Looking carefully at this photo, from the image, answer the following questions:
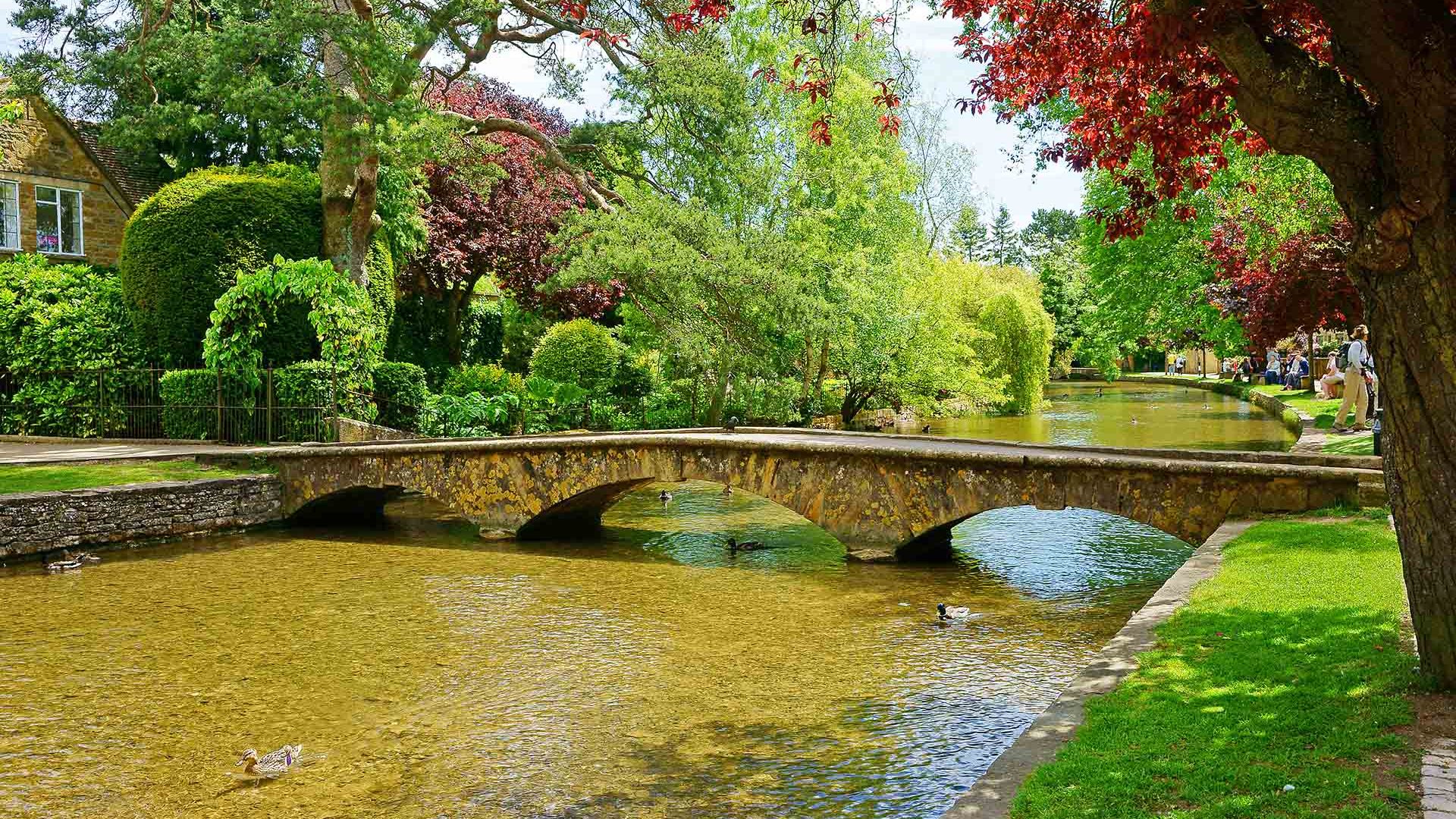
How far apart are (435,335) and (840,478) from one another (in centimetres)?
2193

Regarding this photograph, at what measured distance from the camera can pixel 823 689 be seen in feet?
31.1

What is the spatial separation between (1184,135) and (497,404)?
2090cm

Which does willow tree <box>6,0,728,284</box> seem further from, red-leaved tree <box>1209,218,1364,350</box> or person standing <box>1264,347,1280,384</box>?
person standing <box>1264,347,1280,384</box>

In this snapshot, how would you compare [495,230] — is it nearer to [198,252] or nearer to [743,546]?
[198,252]

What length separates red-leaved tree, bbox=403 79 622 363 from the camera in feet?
101

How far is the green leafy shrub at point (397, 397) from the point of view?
25625 mm

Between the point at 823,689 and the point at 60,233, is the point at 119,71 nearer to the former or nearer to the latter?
the point at 60,233

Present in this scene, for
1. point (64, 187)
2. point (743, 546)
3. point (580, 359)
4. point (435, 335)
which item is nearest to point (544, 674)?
point (743, 546)

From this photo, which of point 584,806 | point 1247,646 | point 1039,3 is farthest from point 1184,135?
point 584,806

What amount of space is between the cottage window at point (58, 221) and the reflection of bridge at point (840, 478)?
13.7 meters

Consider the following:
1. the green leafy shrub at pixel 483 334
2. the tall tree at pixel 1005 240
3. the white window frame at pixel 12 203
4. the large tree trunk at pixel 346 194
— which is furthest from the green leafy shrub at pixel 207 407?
the tall tree at pixel 1005 240

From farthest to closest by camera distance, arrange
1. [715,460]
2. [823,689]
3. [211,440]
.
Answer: [211,440]
[715,460]
[823,689]

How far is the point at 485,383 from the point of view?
2875cm

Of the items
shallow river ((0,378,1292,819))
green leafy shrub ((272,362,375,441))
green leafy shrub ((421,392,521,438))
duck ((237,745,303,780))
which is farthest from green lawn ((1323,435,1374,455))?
green leafy shrub ((272,362,375,441))
